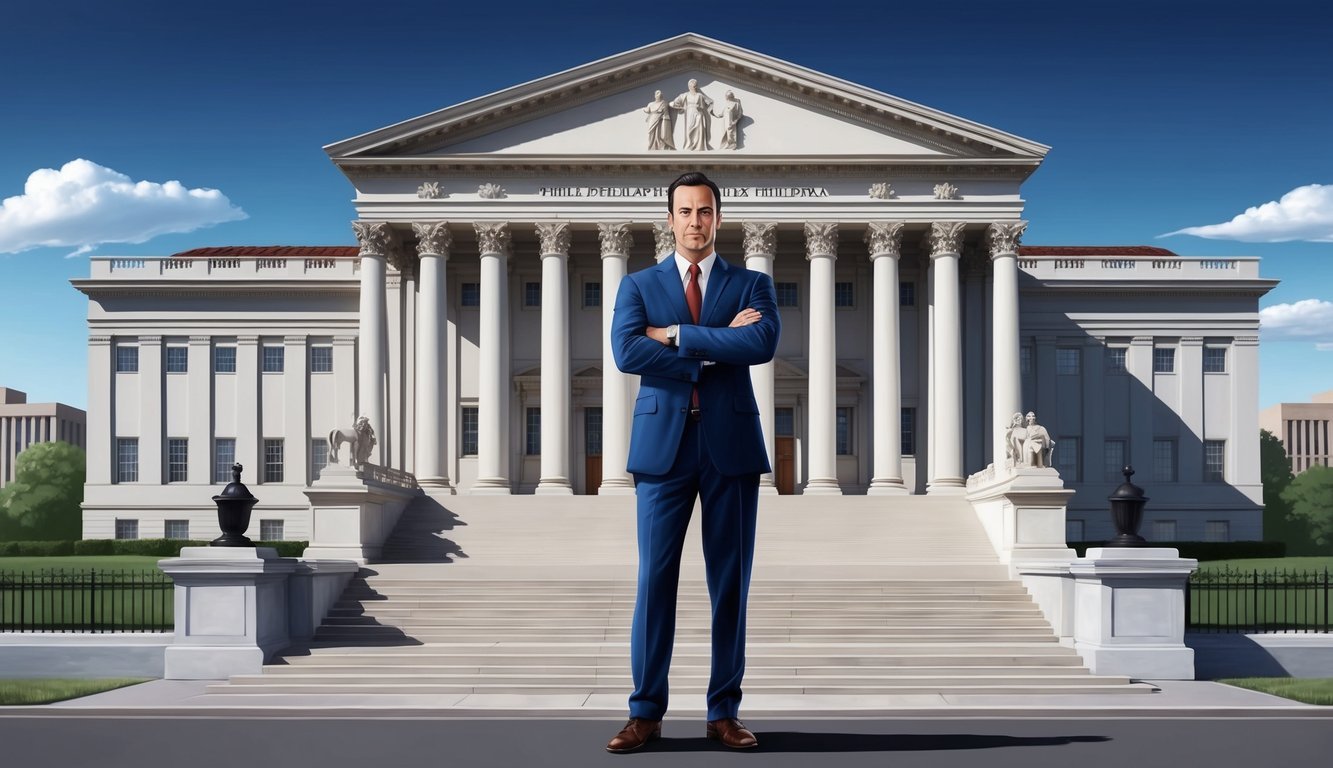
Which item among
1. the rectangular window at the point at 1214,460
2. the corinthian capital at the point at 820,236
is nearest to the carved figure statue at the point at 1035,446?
the corinthian capital at the point at 820,236

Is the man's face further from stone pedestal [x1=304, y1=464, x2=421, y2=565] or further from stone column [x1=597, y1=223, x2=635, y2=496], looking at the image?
stone column [x1=597, y1=223, x2=635, y2=496]

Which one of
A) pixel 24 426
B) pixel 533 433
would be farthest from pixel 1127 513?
pixel 24 426

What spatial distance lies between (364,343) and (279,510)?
13810 millimetres

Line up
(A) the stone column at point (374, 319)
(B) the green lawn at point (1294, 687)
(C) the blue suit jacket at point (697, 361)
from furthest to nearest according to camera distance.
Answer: (A) the stone column at point (374, 319) < (B) the green lawn at point (1294, 687) < (C) the blue suit jacket at point (697, 361)

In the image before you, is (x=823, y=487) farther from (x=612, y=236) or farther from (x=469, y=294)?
(x=469, y=294)

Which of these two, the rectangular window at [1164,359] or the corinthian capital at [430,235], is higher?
the corinthian capital at [430,235]

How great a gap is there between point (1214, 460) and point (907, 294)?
59.6 feet

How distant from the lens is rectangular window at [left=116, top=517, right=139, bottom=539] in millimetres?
63312

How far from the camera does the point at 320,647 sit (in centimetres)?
→ 2400

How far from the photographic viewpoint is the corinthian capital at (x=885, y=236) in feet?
174
